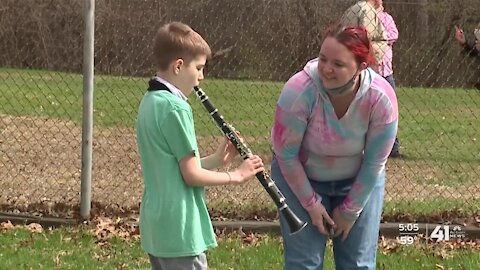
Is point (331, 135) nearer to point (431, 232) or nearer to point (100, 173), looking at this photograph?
point (431, 232)

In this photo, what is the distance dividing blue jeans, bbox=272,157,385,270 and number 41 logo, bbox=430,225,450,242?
2180 mm

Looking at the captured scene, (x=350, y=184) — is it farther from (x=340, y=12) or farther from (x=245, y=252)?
(x=340, y=12)

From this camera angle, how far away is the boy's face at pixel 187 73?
344 cm

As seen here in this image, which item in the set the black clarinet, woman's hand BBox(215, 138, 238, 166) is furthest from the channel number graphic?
woman's hand BBox(215, 138, 238, 166)

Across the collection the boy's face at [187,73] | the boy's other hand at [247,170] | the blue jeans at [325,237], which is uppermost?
the boy's face at [187,73]

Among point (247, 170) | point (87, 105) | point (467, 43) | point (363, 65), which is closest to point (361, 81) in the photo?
point (363, 65)

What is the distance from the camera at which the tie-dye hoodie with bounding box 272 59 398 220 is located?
3.68 metres

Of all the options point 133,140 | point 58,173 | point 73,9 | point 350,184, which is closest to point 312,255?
point 350,184

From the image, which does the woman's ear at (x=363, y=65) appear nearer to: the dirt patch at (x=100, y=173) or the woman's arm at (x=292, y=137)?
the woman's arm at (x=292, y=137)

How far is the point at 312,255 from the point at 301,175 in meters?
0.38

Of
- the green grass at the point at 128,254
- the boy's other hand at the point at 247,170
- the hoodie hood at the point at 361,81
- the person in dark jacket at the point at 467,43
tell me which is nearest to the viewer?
the boy's other hand at the point at 247,170

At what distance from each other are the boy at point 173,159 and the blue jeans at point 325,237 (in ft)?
1.57

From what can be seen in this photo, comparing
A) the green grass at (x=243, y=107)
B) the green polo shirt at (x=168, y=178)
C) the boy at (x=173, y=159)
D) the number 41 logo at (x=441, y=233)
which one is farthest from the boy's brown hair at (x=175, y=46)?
the green grass at (x=243, y=107)

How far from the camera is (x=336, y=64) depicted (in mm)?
3590
